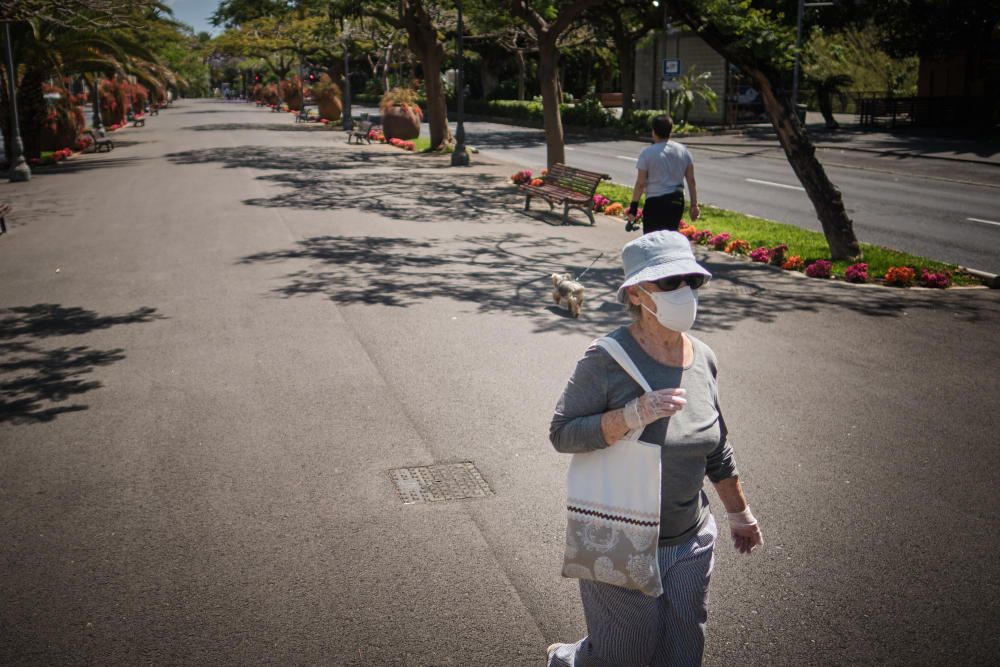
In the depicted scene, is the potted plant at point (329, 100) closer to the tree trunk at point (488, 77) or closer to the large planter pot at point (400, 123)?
the tree trunk at point (488, 77)

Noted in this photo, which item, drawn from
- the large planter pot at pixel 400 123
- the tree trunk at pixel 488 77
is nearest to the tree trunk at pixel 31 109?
the large planter pot at pixel 400 123

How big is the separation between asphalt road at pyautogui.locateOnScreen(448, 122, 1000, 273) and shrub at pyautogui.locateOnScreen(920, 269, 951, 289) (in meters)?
1.98

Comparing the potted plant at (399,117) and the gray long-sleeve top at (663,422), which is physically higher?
the potted plant at (399,117)

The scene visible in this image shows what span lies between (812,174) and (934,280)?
8.40 ft

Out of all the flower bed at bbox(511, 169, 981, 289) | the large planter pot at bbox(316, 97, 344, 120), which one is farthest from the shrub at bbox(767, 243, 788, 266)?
the large planter pot at bbox(316, 97, 344, 120)

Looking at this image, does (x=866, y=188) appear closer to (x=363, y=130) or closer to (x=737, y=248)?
(x=737, y=248)

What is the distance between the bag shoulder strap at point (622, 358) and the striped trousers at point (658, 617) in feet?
2.04

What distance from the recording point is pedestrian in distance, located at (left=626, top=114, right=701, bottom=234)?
11.1m

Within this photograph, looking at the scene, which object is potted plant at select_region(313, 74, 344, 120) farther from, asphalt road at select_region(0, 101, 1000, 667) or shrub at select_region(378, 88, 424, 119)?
asphalt road at select_region(0, 101, 1000, 667)

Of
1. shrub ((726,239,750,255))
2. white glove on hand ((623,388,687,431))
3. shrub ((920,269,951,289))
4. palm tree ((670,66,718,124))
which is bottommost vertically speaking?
shrub ((920,269,951,289))

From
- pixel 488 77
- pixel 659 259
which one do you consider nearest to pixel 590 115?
pixel 488 77

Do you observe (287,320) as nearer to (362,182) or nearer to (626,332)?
(626,332)

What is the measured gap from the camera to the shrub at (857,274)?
39.5ft

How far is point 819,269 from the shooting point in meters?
12.4
